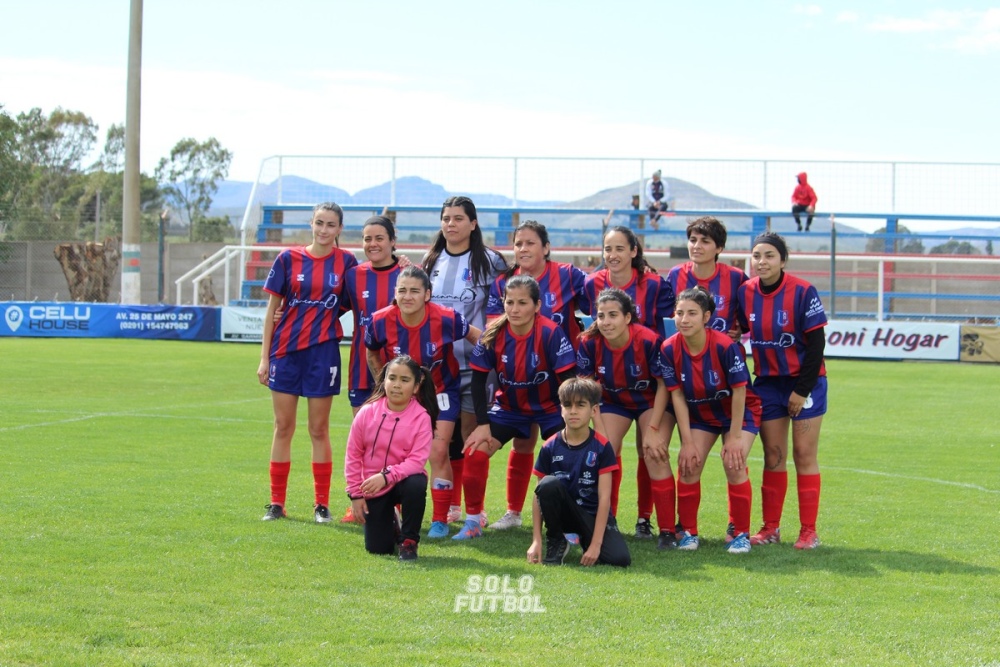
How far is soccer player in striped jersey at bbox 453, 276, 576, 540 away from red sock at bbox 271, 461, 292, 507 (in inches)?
43.9

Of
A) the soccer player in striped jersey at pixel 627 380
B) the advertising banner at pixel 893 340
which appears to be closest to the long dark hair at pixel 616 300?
the soccer player in striped jersey at pixel 627 380

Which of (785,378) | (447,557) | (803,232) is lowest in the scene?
(447,557)

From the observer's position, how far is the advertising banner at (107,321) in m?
25.3

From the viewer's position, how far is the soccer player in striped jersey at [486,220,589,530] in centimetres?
682

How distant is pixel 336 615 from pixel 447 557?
1302 mm

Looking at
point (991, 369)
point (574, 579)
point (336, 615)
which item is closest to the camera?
point (336, 615)

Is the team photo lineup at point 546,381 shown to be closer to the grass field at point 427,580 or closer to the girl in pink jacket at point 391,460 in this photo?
the girl in pink jacket at point 391,460

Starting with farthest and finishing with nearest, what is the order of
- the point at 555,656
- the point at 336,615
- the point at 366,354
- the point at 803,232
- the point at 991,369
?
the point at 803,232 → the point at 991,369 → the point at 366,354 → the point at 336,615 → the point at 555,656

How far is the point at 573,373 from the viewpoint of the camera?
638 cm

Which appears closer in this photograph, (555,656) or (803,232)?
(555,656)

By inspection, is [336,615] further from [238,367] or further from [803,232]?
[803,232]

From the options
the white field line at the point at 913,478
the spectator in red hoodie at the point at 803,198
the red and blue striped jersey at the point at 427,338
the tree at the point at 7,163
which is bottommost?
the white field line at the point at 913,478

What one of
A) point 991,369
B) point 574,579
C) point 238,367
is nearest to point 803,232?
point 991,369

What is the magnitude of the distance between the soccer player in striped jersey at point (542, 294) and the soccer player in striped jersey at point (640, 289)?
0.54 ft
